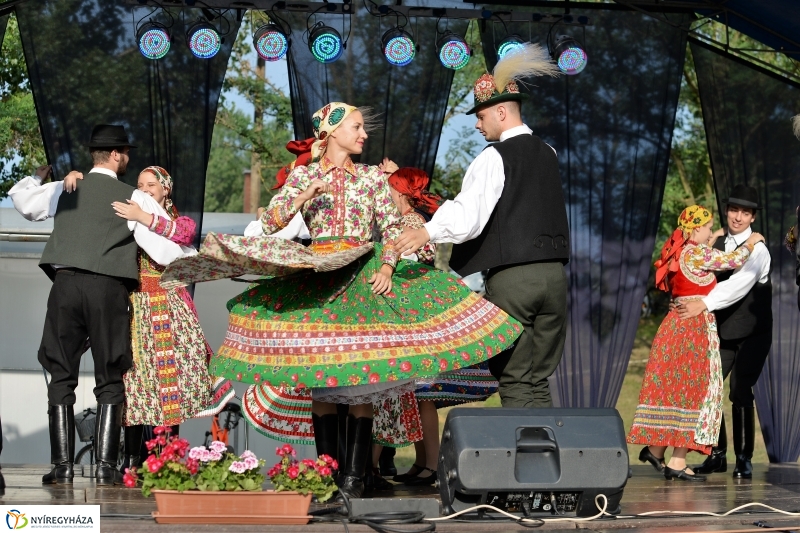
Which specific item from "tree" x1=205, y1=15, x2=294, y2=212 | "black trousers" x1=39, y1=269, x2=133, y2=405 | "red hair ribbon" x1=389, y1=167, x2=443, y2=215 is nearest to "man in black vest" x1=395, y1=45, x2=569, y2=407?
"red hair ribbon" x1=389, y1=167, x2=443, y2=215

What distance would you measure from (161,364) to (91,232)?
2.24 ft

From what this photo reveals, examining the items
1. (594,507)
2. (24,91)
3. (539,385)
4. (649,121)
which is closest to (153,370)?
(539,385)

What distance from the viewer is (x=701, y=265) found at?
5.52m

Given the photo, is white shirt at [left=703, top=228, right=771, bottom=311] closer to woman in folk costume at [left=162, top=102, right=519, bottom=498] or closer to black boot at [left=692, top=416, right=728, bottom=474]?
black boot at [left=692, top=416, right=728, bottom=474]

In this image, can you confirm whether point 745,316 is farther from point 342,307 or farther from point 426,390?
point 342,307

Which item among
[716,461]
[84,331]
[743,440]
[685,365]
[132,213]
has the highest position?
[132,213]

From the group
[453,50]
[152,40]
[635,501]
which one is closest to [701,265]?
Answer: [635,501]

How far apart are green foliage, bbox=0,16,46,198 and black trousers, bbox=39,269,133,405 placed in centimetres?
345

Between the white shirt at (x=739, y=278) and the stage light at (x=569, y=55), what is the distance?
1.51 m

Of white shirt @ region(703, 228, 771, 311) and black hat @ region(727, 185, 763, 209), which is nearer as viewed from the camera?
white shirt @ region(703, 228, 771, 311)

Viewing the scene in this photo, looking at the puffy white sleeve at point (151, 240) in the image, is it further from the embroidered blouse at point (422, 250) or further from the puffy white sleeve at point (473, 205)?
the puffy white sleeve at point (473, 205)

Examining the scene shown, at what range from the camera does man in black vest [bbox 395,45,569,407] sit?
4.04 m

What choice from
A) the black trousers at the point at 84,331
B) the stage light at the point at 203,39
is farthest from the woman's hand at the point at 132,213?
the stage light at the point at 203,39

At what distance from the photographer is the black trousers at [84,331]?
15.1 feet
